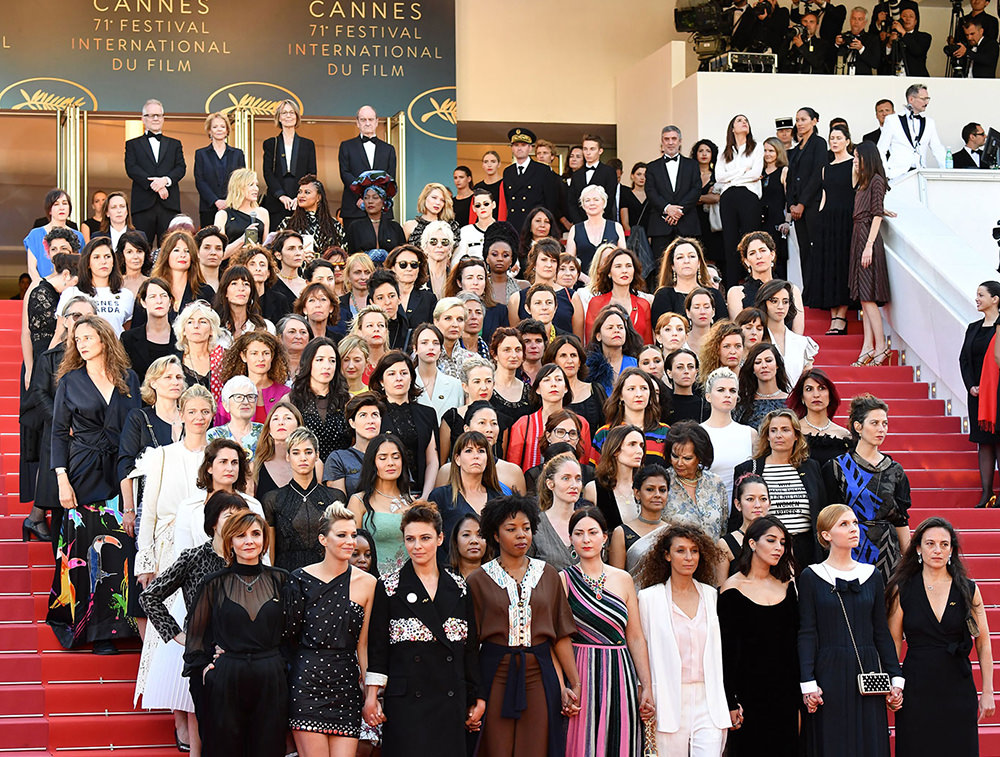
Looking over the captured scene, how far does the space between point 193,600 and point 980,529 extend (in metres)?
5.54

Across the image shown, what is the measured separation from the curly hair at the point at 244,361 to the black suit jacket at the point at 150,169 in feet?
16.5

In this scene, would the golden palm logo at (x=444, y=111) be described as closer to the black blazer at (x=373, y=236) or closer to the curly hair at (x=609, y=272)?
the black blazer at (x=373, y=236)

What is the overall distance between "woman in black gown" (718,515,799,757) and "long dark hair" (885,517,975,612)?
56 centimetres

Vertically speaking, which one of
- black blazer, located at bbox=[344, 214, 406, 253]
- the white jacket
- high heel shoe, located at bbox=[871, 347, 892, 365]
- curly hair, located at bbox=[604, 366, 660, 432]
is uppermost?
black blazer, located at bbox=[344, 214, 406, 253]

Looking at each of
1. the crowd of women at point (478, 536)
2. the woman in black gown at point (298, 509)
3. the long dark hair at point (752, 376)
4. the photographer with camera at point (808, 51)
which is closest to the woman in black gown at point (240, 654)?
the crowd of women at point (478, 536)

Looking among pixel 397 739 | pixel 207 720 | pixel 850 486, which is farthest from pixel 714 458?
pixel 207 720

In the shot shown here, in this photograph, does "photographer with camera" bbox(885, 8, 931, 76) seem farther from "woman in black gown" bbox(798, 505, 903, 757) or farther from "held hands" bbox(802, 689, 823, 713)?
"held hands" bbox(802, 689, 823, 713)

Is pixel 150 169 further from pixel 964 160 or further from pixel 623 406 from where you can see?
pixel 964 160

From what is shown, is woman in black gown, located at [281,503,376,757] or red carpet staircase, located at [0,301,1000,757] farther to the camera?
red carpet staircase, located at [0,301,1000,757]

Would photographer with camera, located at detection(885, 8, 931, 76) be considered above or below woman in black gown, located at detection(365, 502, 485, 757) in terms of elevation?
above

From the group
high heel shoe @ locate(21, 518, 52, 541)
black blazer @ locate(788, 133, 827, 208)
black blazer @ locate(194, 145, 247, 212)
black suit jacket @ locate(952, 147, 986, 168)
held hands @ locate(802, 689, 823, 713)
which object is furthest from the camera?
black suit jacket @ locate(952, 147, 986, 168)

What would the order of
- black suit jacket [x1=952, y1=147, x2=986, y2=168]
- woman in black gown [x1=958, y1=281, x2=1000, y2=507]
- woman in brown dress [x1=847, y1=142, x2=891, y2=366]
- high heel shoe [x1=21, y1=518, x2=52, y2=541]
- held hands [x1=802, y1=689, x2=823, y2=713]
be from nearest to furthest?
held hands [x1=802, y1=689, x2=823, y2=713] < high heel shoe [x1=21, y1=518, x2=52, y2=541] < woman in black gown [x1=958, y1=281, x2=1000, y2=507] < woman in brown dress [x1=847, y1=142, x2=891, y2=366] < black suit jacket [x1=952, y1=147, x2=986, y2=168]

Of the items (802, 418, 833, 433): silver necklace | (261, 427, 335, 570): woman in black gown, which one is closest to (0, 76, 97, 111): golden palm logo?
(261, 427, 335, 570): woman in black gown

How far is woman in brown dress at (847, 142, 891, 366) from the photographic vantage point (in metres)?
12.0
